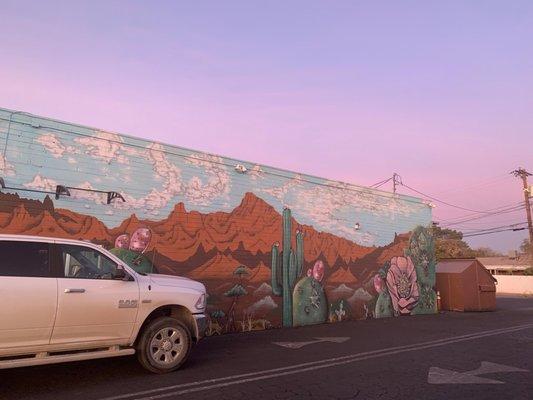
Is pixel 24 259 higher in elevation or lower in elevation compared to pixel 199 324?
higher

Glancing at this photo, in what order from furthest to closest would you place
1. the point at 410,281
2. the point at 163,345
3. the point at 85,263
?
the point at 410,281
the point at 163,345
the point at 85,263

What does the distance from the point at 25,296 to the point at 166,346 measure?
2.27m

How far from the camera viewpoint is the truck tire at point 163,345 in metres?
7.34

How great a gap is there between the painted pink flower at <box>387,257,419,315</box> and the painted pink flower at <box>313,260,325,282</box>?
12.4ft

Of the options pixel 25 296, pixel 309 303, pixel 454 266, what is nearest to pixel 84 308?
pixel 25 296

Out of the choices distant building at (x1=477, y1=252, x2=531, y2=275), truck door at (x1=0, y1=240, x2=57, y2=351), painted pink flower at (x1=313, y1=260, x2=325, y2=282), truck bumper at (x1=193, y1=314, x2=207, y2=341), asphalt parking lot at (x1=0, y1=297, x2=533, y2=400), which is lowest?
asphalt parking lot at (x1=0, y1=297, x2=533, y2=400)

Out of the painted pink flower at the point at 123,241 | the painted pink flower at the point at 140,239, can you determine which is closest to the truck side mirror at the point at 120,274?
the painted pink flower at the point at 123,241

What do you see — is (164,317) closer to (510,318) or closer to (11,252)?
(11,252)

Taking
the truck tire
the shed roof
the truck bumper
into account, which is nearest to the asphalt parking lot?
the truck tire

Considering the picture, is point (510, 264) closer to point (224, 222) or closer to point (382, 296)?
point (382, 296)

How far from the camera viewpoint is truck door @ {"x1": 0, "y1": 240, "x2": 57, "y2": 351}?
615cm

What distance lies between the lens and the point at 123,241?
1100cm

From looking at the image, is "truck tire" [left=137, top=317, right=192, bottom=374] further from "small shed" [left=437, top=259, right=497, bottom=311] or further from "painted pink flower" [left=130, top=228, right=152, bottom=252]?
"small shed" [left=437, top=259, right=497, bottom=311]

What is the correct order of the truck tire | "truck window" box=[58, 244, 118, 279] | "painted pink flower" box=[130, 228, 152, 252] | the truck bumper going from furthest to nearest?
"painted pink flower" box=[130, 228, 152, 252]
the truck bumper
the truck tire
"truck window" box=[58, 244, 118, 279]
